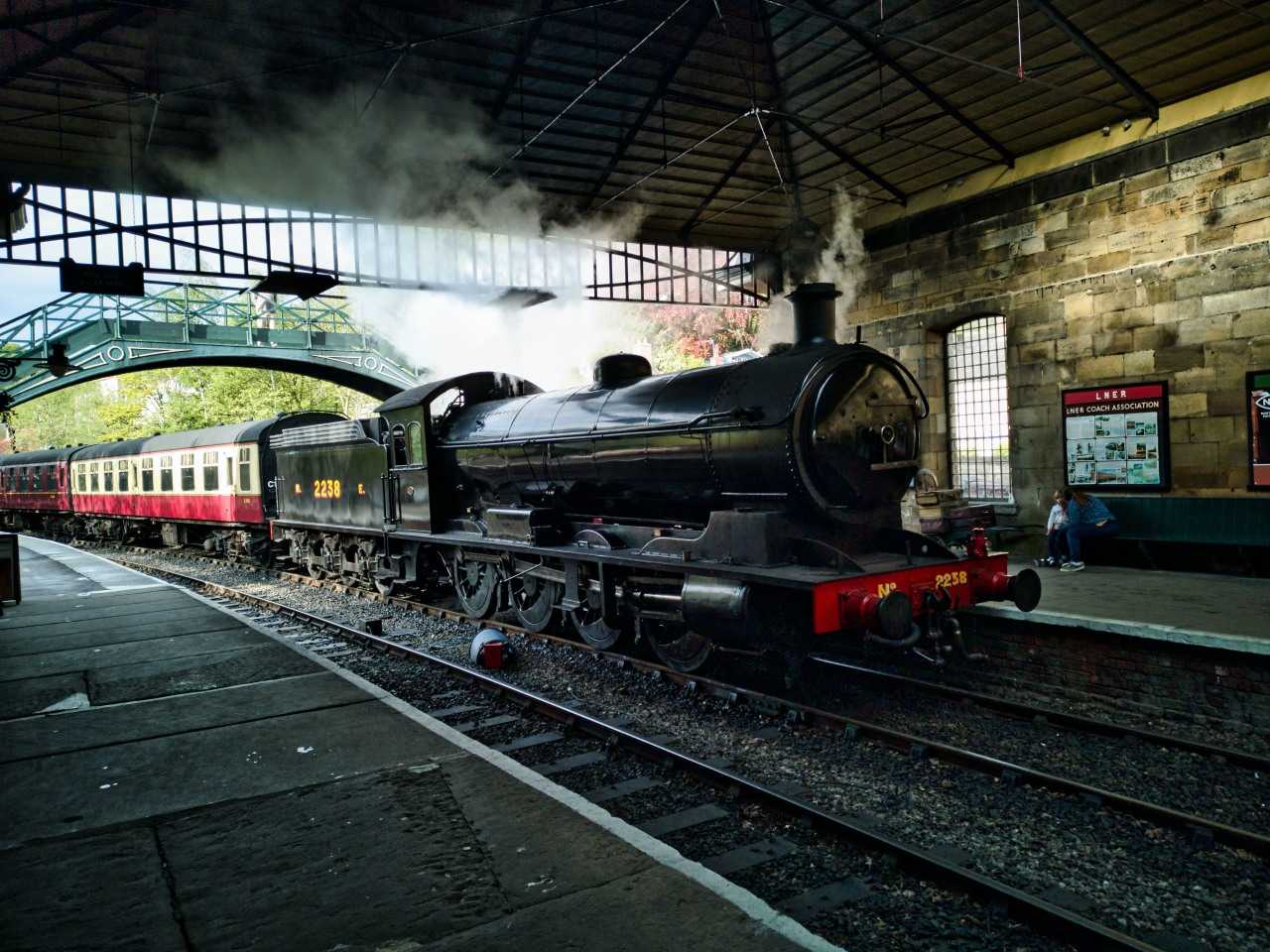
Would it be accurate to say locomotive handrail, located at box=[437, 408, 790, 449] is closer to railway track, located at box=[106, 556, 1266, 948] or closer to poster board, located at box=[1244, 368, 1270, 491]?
railway track, located at box=[106, 556, 1266, 948]

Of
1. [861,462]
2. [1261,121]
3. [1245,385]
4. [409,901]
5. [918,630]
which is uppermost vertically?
[1261,121]

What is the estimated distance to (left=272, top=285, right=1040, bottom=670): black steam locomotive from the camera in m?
5.58

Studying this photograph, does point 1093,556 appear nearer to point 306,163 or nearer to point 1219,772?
point 1219,772

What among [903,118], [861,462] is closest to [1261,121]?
[903,118]

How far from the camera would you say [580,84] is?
10828 mm

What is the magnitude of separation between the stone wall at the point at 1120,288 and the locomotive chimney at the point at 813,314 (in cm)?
587

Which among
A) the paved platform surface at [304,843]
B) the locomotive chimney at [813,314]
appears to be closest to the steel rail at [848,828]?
the paved platform surface at [304,843]

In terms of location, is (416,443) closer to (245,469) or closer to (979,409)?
(245,469)

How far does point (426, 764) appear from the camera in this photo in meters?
4.25

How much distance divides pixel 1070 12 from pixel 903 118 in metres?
2.75

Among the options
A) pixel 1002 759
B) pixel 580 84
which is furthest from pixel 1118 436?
pixel 580 84

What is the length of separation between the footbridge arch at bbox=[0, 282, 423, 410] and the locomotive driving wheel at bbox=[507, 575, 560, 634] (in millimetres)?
14847

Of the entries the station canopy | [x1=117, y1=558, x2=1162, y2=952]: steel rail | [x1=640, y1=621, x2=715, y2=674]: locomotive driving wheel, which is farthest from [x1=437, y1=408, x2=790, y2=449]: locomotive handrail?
the station canopy

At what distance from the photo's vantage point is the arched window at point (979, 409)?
12297 mm
